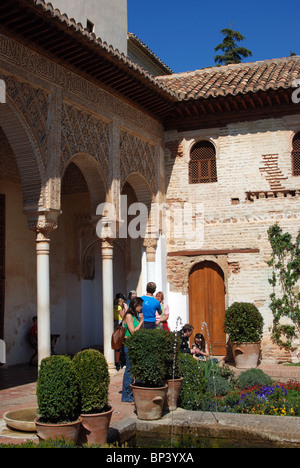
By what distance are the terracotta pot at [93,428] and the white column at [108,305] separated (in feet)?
18.5

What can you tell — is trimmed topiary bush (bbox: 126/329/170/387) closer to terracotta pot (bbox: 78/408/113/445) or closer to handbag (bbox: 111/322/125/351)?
terracotta pot (bbox: 78/408/113/445)

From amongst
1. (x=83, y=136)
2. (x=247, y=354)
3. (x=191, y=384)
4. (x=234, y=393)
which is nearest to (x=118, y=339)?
(x=191, y=384)

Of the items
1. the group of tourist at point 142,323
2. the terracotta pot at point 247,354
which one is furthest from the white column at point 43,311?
the terracotta pot at point 247,354

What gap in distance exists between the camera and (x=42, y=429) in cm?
572

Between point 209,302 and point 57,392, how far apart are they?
925cm

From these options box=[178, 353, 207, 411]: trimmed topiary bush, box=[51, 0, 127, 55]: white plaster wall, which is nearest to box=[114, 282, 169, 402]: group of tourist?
box=[178, 353, 207, 411]: trimmed topiary bush

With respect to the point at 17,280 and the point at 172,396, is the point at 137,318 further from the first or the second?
the point at 17,280

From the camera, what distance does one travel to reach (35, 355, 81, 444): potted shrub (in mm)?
5719

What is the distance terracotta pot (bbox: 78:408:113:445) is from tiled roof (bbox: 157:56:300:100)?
972 cm

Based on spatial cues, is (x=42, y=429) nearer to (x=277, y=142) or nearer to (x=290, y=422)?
(x=290, y=422)

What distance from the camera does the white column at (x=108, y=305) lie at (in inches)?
467

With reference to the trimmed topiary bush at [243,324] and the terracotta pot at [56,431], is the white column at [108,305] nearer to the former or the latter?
the trimmed topiary bush at [243,324]
